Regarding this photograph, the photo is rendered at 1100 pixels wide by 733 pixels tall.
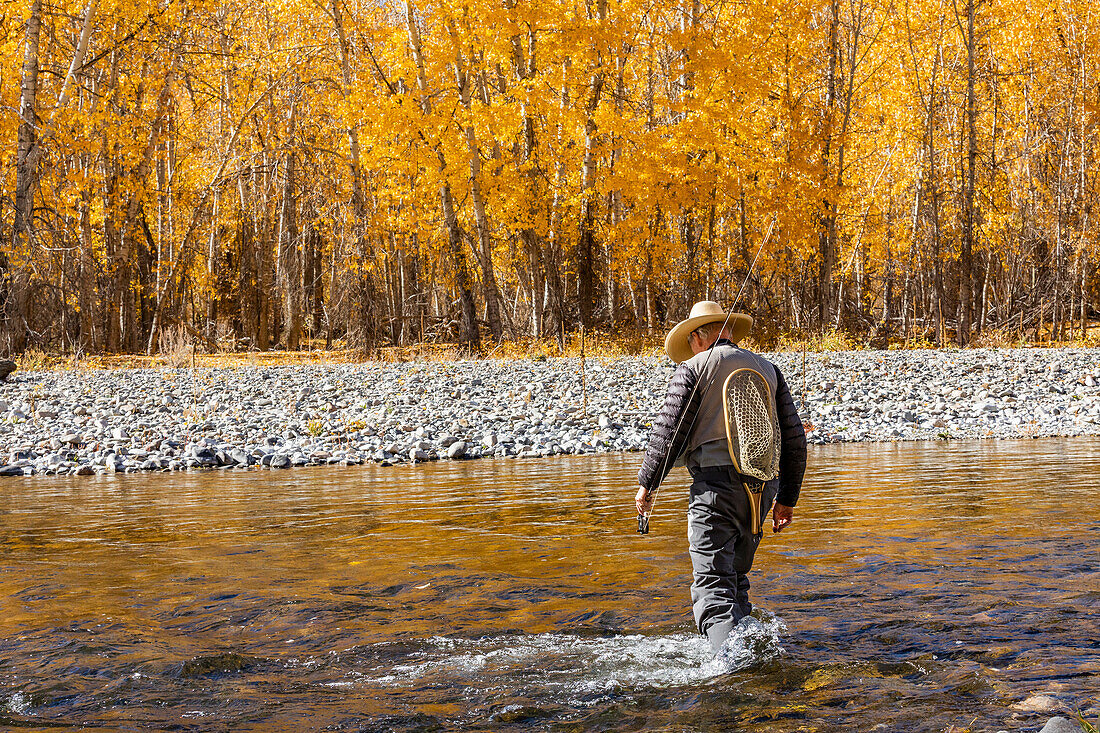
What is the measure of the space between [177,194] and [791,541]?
24.6m

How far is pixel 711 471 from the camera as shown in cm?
491

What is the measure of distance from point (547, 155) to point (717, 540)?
69.1ft

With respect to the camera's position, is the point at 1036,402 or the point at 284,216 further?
the point at 284,216

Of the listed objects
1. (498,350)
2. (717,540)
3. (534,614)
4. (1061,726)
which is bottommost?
(534,614)

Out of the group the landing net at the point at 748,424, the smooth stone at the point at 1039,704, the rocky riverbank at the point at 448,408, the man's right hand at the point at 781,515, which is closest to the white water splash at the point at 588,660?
the man's right hand at the point at 781,515

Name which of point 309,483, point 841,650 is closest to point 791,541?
point 841,650

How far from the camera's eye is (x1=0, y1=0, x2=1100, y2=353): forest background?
23.0 meters

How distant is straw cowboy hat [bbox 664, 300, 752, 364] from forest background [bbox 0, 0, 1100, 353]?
1745cm

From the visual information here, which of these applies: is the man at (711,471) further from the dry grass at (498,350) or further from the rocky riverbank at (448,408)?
the dry grass at (498,350)

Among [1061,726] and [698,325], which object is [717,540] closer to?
[698,325]

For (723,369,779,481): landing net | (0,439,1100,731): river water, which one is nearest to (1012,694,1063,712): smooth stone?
(0,439,1100,731): river water

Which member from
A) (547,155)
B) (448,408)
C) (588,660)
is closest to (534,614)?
(588,660)

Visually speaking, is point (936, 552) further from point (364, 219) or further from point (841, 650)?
point (364, 219)

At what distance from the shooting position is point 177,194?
93.5 ft
